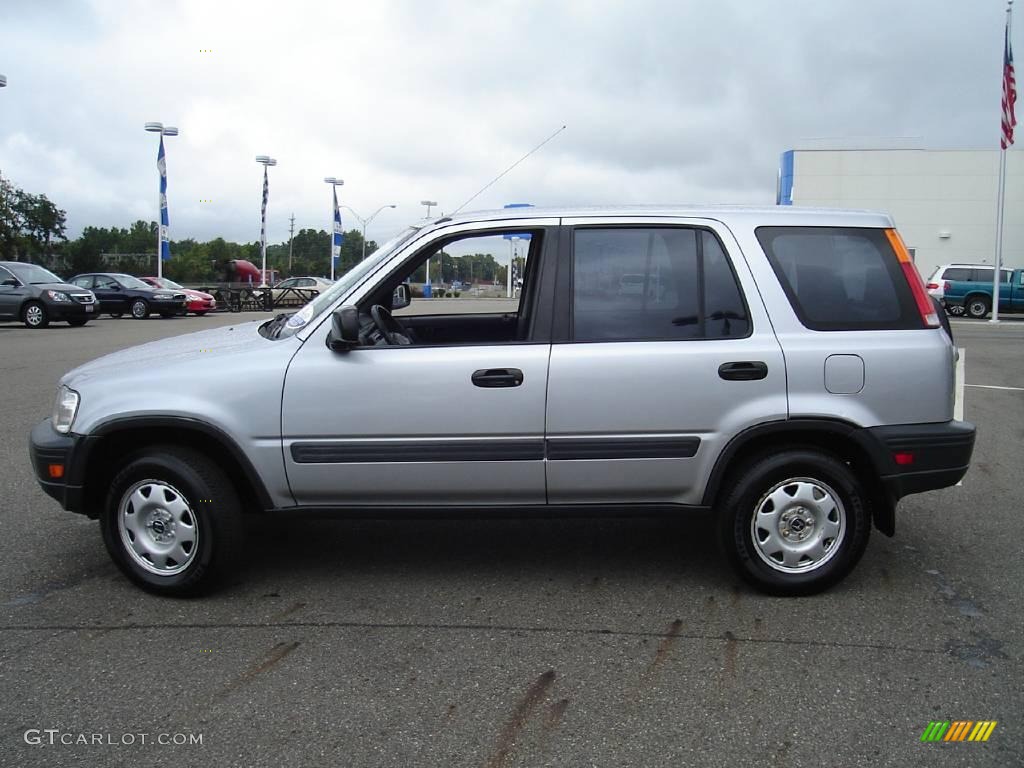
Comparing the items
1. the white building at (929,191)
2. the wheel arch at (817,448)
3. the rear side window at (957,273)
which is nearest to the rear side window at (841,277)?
the wheel arch at (817,448)

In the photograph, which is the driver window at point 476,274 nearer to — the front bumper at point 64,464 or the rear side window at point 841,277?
the rear side window at point 841,277

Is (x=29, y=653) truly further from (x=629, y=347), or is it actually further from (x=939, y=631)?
(x=939, y=631)

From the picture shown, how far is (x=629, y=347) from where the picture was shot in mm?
4062

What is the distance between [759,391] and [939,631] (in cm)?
124

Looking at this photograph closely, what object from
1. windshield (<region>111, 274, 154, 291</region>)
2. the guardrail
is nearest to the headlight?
windshield (<region>111, 274, 154, 291</region>)

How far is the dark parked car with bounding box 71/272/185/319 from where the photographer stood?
93.1ft

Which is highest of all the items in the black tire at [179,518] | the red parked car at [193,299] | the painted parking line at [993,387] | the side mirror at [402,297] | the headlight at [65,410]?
the red parked car at [193,299]

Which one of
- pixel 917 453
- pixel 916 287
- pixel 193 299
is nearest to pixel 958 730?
pixel 917 453

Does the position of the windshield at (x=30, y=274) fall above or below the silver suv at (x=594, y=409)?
above

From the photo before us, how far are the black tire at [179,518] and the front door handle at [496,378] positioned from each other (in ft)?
4.09

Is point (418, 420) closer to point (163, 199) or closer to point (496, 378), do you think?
point (496, 378)

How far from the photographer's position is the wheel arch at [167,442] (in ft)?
13.2

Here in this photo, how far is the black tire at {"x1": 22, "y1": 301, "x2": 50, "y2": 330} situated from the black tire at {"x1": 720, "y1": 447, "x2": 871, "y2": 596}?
2202cm

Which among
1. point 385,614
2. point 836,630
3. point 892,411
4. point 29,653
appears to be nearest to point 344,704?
point 385,614
